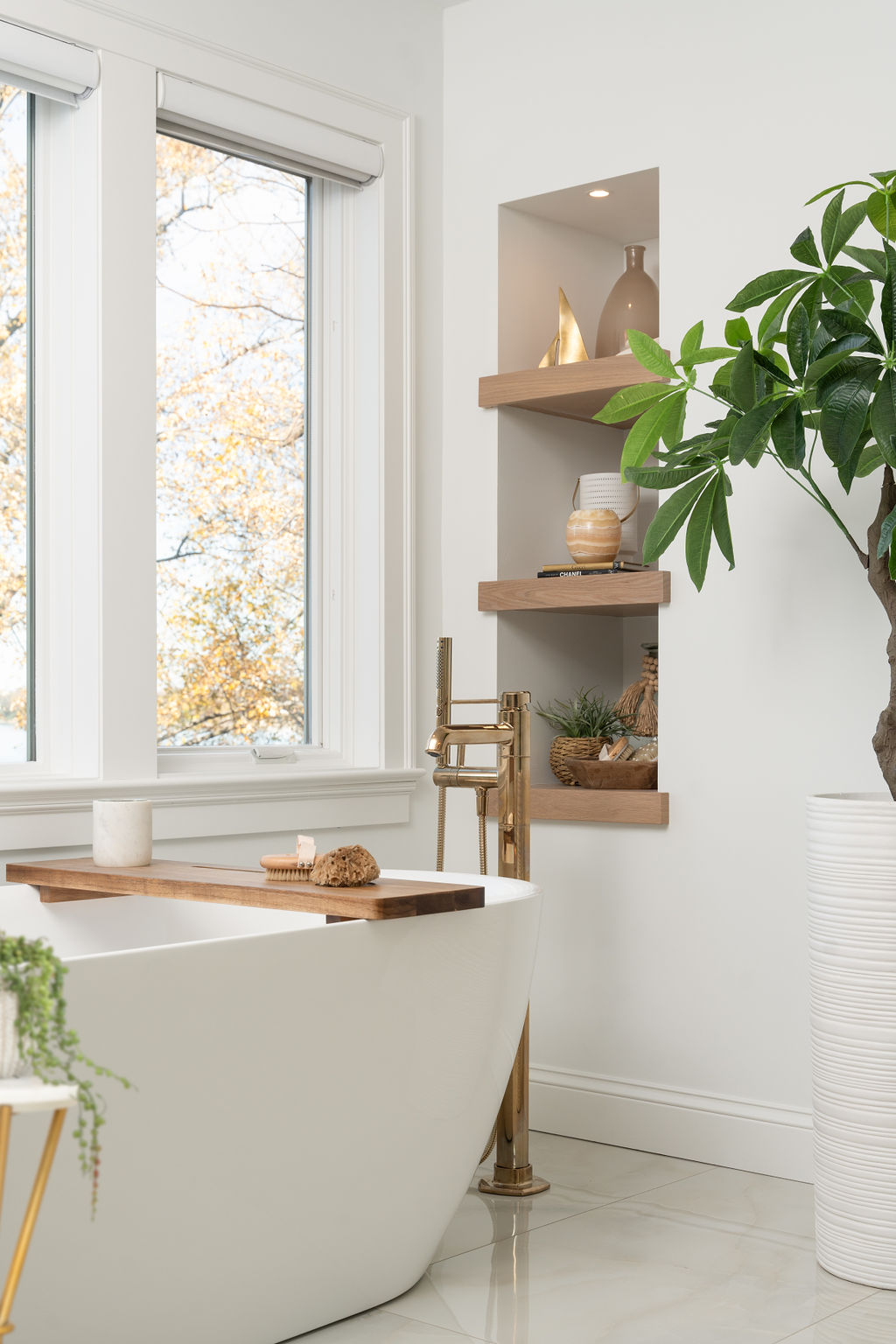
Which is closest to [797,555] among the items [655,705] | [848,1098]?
[655,705]

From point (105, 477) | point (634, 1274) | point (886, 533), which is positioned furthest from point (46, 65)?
point (634, 1274)

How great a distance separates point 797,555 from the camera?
117 inches

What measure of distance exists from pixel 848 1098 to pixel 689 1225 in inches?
19.4

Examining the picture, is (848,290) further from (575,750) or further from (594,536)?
(575,750)

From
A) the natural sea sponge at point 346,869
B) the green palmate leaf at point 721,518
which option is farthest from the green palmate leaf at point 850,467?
the natural sea sponge at point 346,869

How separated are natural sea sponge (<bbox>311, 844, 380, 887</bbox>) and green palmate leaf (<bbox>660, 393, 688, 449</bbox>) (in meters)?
0.96

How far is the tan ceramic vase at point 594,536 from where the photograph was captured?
11.1ft

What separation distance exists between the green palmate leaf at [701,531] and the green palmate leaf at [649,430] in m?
0.13

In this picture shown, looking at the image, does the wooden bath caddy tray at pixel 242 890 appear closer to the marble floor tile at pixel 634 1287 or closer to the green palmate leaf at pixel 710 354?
the marble floor tile at pixel 634 1287

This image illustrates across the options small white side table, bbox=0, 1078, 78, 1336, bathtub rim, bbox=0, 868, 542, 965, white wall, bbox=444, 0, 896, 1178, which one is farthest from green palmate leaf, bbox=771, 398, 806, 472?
small white side table, bbox=0, 1078, 78, 1336

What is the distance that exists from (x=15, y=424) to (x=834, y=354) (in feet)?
5.32

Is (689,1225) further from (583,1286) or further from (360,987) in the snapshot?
(360,987)

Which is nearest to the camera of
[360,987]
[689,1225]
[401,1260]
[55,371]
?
[360,987]

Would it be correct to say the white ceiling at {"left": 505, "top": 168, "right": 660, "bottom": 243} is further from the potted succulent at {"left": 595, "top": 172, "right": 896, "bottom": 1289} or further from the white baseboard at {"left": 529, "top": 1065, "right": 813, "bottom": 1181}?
the white baseboard at {"left": 529, "top": 1065, "right": 813, "bottom": 1181}
